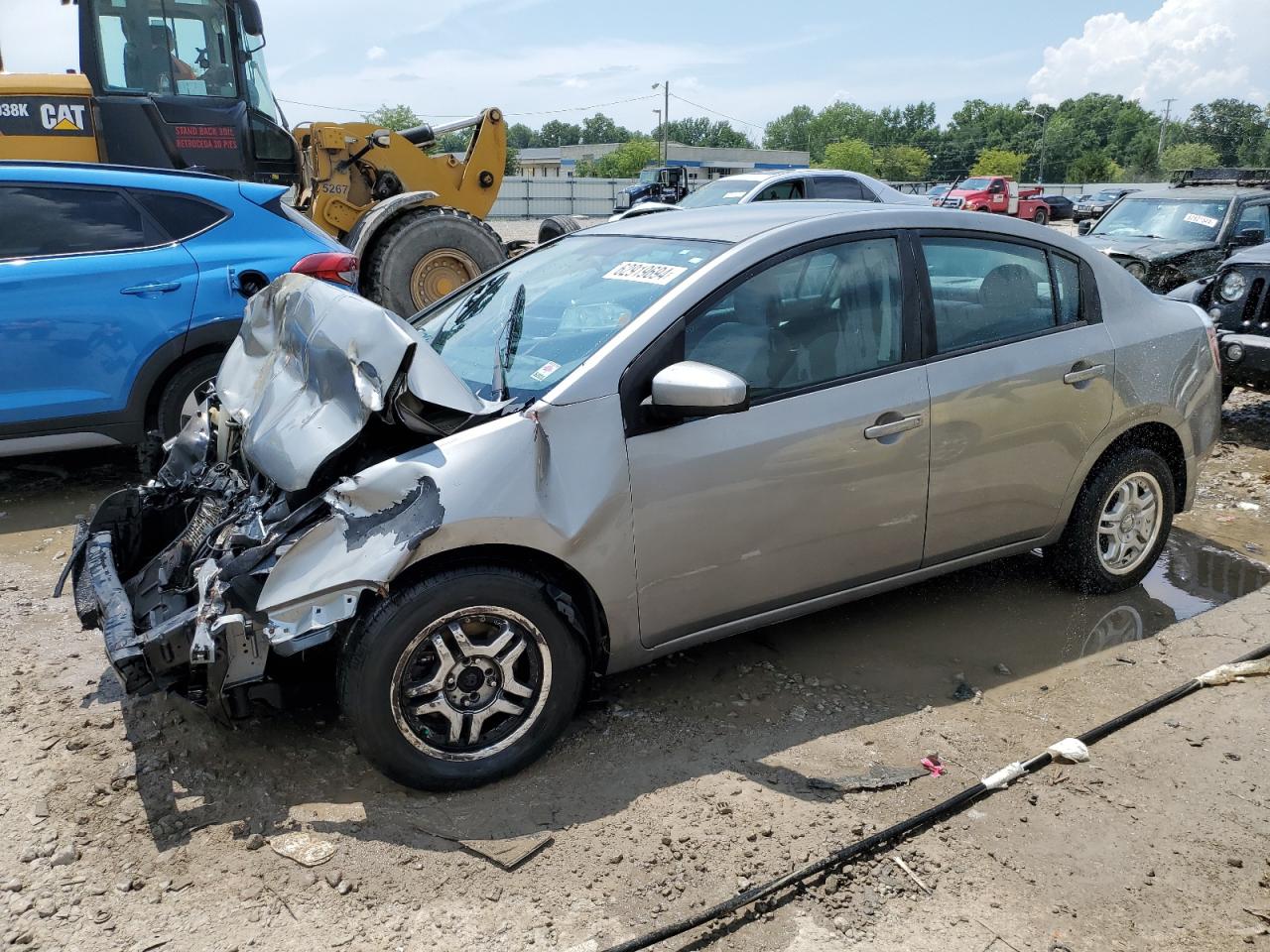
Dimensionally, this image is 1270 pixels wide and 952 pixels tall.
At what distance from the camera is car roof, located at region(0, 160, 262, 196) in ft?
18.7

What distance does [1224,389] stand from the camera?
8203mm

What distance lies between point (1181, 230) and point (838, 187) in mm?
4133

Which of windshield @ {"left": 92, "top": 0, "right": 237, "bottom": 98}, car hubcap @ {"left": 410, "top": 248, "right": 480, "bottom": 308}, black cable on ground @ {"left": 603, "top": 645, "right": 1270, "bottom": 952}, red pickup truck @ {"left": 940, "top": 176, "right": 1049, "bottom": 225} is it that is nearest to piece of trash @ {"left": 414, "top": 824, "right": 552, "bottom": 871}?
black cable on ground @ {"left": 603, "top": 645, "right": 1270, "bottom": 952}

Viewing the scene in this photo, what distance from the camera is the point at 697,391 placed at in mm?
3133

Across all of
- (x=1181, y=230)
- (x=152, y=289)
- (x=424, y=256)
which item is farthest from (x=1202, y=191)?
(x=152, y=289)

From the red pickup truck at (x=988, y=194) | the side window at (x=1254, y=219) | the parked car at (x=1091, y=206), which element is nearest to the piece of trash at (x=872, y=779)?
the side window at (x=1254, y=219)

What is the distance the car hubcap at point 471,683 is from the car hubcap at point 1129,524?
2804mm

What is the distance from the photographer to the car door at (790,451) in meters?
3.30

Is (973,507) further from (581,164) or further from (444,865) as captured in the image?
(581,164)

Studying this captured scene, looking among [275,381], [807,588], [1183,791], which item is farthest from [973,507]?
[275,381]

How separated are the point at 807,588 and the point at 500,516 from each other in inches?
50.3

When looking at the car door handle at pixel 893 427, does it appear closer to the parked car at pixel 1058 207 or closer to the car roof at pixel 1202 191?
the car roof at pixel 1202 191

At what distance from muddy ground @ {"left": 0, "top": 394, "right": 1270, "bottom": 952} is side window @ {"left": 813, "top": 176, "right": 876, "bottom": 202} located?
9795mm

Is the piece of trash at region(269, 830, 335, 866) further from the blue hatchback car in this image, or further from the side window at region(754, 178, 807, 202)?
the side window at region(754, 178, 807, 202)
